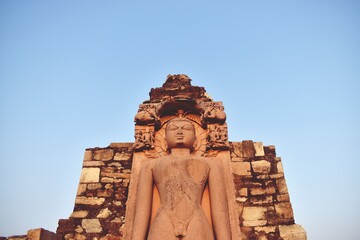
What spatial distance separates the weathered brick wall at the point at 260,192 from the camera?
5887mm

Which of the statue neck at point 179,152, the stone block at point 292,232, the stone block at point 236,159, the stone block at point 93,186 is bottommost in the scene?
the stone block at point 292,232

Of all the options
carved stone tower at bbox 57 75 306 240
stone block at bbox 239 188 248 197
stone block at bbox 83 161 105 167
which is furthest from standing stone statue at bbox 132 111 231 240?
stone block at bbox 83 161 105 167

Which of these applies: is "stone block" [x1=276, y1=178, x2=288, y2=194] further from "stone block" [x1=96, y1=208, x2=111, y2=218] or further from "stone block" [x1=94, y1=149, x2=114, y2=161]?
"stone block" [x1=94, y1=149, x2=114, y2=161]

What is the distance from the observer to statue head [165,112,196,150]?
481 cm

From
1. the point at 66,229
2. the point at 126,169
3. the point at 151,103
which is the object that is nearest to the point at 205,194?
the point at 151,103

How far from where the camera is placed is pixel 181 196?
411 centimetres

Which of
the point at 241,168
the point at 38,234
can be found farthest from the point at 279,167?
the point at 38,234

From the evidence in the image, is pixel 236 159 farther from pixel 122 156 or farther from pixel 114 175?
pixel 114 175

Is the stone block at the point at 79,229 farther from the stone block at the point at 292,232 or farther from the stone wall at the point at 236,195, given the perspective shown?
the stone block at the point at 292,232

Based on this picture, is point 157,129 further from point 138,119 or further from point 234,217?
point 234,217

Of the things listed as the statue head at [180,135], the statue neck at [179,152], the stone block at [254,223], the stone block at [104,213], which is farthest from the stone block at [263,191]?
the stone block at [104,213]

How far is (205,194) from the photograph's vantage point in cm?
448

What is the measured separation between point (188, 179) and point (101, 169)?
2998mm

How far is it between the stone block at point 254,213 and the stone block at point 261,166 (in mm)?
780
